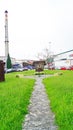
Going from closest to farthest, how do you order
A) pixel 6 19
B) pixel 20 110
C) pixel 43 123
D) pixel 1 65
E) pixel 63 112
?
pixel 43 123, pixel 63 112, pixel 20 110, pixel 1 65, pixel 6 19

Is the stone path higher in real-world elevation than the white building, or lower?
lower

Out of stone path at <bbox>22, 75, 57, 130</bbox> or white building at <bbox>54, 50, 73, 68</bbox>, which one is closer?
stone path at <bbox>22, 75, 57, 130</bbox>

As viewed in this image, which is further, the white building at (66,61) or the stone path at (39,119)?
the white building at (66,61)

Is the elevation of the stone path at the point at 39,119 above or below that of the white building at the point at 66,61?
below

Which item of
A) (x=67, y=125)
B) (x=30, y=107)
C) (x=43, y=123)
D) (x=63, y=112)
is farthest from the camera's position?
(x=30, y=107)

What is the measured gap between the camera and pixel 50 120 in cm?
891

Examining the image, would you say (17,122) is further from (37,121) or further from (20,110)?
(20,110)

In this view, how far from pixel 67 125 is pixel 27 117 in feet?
6.06

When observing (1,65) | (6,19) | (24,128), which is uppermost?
(6,19)

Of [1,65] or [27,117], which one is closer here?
[27,117]

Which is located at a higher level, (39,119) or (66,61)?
(66,61)

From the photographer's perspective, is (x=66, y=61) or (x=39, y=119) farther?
(x=66, y=61)

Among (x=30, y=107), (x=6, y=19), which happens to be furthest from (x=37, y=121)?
(x=6, y=19)

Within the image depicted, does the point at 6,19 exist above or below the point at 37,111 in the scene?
above
